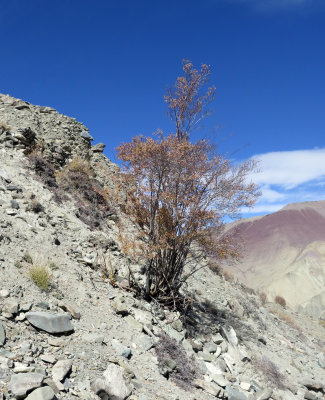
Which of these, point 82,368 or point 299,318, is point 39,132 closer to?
point 82,368

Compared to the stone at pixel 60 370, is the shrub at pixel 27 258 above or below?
above

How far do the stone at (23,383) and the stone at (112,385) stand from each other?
96 cm

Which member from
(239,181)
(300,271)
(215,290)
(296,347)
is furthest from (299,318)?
(300,271)

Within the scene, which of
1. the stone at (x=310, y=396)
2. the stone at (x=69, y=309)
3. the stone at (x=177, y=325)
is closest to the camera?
the stone at (x=69, y=309)

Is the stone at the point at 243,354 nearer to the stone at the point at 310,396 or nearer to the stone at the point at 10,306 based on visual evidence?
the stone at the point at 310,396

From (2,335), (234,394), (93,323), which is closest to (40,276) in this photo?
(93,323)

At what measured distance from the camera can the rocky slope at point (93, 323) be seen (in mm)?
4902

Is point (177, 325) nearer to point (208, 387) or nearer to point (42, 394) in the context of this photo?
point (208, 387)

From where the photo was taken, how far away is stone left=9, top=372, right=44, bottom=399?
3.83 meters

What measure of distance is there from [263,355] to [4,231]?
870cm

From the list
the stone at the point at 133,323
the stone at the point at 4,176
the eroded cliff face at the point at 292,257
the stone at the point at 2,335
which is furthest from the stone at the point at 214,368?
the eroded cliff face at the point at 292,257

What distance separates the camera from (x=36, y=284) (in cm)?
643

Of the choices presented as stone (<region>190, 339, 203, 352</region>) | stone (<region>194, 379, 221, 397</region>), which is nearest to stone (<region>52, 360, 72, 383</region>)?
stone (<region>194, 379, 221, 397</region>)

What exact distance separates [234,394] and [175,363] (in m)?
1.62
